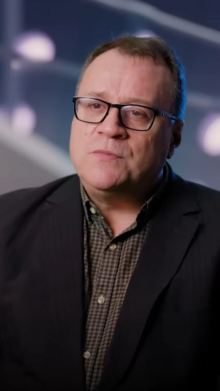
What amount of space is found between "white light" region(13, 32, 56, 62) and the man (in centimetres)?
53

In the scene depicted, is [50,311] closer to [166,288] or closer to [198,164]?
[166,288]

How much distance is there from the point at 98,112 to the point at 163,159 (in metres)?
0.24

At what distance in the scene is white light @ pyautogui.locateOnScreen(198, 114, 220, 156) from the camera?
184 cm

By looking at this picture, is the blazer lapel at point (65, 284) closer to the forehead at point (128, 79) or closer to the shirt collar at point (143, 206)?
the shirt collar at point (143, 206)

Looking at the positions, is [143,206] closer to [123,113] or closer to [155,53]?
[123,113]

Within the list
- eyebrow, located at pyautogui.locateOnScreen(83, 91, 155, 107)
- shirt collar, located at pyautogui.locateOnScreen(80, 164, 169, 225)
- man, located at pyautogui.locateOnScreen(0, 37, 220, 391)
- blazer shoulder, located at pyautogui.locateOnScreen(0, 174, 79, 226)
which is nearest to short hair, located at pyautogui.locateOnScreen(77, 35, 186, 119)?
man, located at pyautogui.locateOnScreen(0, 37, 220, 391)

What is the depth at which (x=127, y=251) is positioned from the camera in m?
1.31

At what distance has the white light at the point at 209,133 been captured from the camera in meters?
1.84

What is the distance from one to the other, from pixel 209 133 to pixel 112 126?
72 centimetres

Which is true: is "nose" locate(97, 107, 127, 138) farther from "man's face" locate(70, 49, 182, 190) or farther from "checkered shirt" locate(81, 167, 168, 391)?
"checkered shirt" locate(81, 167, 168, 391)

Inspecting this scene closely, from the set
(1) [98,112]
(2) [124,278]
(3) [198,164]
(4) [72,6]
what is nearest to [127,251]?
(2) [124,278]

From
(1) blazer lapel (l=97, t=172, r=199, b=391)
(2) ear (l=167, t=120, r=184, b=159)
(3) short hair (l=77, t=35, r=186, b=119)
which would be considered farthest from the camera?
(2) ear (l=167, t=120, r=184, b=159)

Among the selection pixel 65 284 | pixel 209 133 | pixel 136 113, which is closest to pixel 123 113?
pixel 136 113

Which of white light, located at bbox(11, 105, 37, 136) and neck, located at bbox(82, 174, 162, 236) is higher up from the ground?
white light, located at bbox(11, 105, 37, 136)
